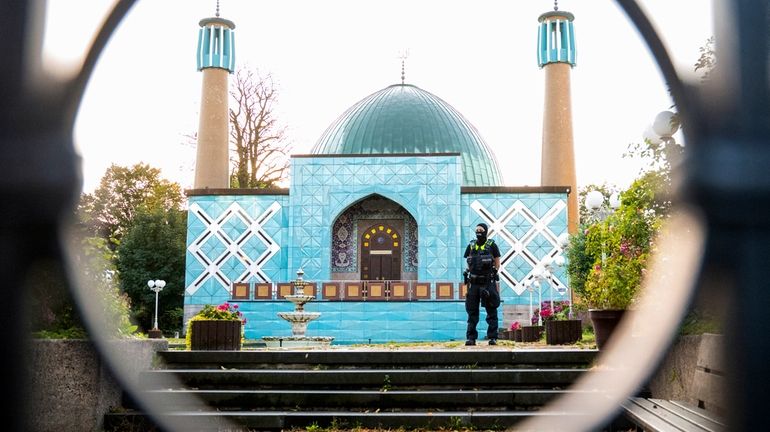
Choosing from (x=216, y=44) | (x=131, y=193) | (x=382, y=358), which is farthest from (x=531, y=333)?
(x=131, y=193)

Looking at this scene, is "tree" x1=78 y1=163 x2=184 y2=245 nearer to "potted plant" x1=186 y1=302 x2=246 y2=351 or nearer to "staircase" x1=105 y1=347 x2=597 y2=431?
"potted plant" x1=186 y1=302 x2=246 y2=351

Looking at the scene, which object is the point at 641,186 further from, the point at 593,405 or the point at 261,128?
the point at 261,128

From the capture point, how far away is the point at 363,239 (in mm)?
28969

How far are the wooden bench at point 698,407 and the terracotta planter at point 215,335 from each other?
4809mm

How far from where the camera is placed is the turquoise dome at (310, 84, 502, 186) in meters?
32.1

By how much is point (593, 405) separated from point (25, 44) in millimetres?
5057

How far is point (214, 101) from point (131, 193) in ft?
27.7

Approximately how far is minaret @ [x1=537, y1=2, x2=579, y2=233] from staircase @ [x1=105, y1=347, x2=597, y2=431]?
1016 inches

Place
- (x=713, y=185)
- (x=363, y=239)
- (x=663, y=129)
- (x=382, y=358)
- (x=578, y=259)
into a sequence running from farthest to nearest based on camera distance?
(x=363, y=239), (x=578, y=259), (x=382, y=358), (x=663, y=129), (x=713, y=185)

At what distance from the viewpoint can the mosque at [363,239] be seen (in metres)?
23.1

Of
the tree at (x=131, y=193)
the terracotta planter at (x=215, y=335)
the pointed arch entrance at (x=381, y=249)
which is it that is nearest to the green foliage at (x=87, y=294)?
the terracotta planter at (x=215, y=335)

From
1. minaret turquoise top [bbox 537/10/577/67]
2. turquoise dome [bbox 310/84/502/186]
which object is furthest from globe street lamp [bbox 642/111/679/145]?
minaret turquoise top [bbox 537/10/577/67]

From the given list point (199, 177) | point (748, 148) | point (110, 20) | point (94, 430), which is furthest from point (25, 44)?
point (199, 177)

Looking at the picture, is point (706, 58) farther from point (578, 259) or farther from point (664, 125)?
point (578, 259)
